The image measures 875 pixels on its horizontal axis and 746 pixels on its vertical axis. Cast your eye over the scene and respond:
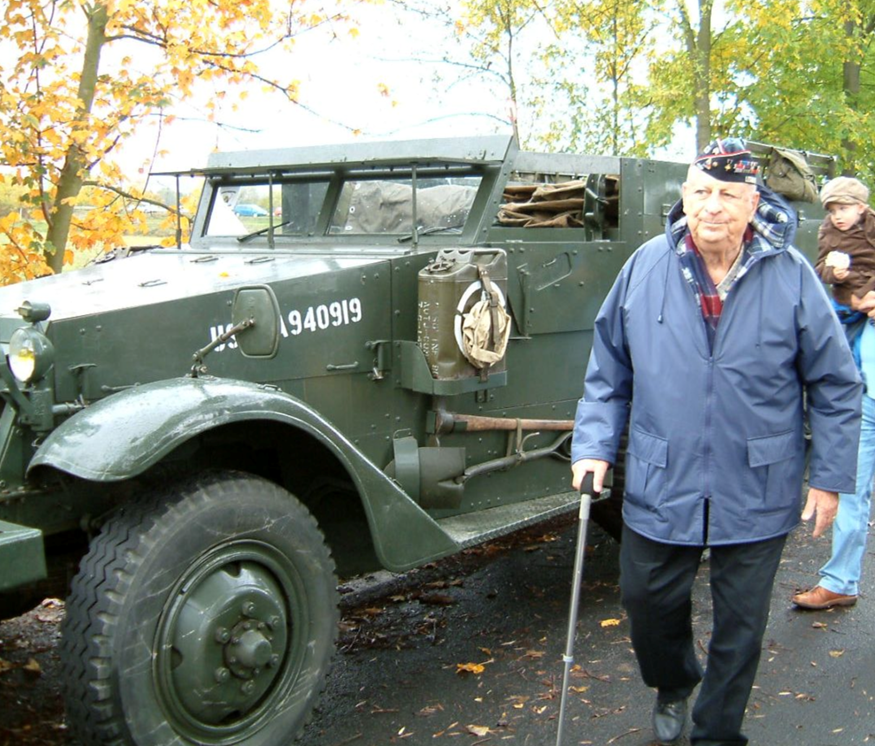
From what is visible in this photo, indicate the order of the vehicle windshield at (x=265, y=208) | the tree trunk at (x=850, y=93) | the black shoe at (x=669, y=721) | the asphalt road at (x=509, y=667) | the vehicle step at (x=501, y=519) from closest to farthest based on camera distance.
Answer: the black shoe at (x=669, y=721) → the asphalt road at (x=509, y=667) → the vehicle step at (x=501, y=519) → the vehicle windshield at (x=265, y=208) → the tree trunk at (x=850, y=93)

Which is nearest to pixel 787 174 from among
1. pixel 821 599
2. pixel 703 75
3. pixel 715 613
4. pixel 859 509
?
pixel 859 509

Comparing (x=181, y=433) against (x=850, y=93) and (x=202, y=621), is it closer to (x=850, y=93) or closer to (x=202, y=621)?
(x=202, y=621)

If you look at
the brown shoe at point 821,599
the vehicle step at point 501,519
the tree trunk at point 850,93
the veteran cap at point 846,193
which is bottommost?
the brown shoe at point 821,599

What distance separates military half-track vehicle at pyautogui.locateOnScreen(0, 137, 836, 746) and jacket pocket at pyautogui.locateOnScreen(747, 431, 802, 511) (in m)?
1.27

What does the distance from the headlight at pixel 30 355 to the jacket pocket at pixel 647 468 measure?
1786 millimetres

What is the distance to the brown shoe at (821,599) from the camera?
4746 mm

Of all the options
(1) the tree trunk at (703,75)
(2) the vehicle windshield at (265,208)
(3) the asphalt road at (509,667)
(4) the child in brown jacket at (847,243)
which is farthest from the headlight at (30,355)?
(1) the tree trunk at (703,75)

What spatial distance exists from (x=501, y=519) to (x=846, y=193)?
2.15 meters

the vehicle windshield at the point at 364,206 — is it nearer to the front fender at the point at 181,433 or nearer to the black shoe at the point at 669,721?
the front fender at the point at 181,433

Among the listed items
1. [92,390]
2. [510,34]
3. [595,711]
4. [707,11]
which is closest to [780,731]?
[595,711]

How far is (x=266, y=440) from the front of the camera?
12.7 feet

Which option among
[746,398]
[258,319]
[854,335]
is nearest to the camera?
[746,398]

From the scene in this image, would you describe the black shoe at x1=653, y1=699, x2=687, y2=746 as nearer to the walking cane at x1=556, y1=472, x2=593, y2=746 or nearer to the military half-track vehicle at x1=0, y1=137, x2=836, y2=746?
the walking cane at x1=556, y1=472, x2=593, y2=746

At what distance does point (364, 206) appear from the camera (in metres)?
4.80
